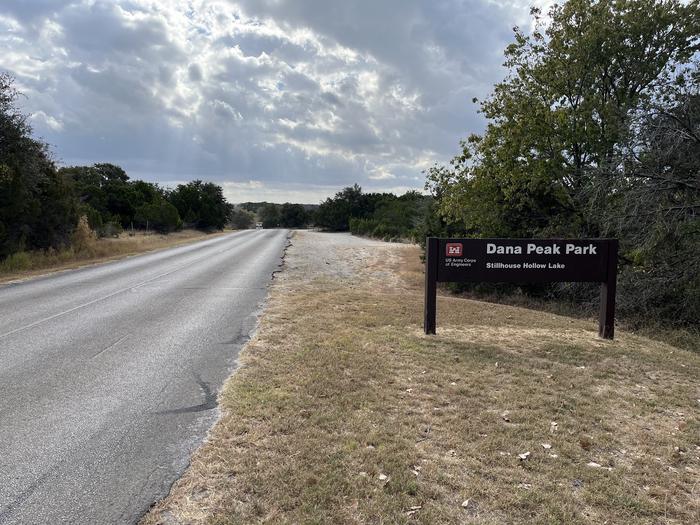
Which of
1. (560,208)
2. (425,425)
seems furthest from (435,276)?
(560,208)

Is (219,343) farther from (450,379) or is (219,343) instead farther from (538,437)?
(538,437)

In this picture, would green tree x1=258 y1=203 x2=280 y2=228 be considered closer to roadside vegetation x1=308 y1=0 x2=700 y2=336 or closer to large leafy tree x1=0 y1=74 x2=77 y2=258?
large leafy tree x1=0 y1=74 x2=77 y2=258

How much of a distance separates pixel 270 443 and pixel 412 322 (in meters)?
5.21

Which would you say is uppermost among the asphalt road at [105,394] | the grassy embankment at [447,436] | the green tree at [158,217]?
the green tree at [158,217]

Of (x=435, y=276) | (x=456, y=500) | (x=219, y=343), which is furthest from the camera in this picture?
(x=435, y=276)

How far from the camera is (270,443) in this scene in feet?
12.2

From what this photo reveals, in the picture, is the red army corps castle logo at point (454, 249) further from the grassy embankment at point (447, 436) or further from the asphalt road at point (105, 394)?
the asphalt road at point (105, 394)

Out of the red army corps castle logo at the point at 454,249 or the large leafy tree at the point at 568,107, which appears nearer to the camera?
the red army corps castle logo at the point at 454,249

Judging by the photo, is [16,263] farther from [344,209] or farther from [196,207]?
[344,209]

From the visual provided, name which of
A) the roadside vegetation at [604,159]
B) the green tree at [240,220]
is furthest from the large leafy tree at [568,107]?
the green tree at [240,220]

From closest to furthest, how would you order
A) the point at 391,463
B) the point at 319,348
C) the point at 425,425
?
the point at 391,463 → the point at 425,425 → the point at 319,348

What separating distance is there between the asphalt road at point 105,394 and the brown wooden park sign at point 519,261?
132 inches

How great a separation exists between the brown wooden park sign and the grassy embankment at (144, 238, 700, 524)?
1.06 m

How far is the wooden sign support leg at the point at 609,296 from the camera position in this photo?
7656 millimetres
